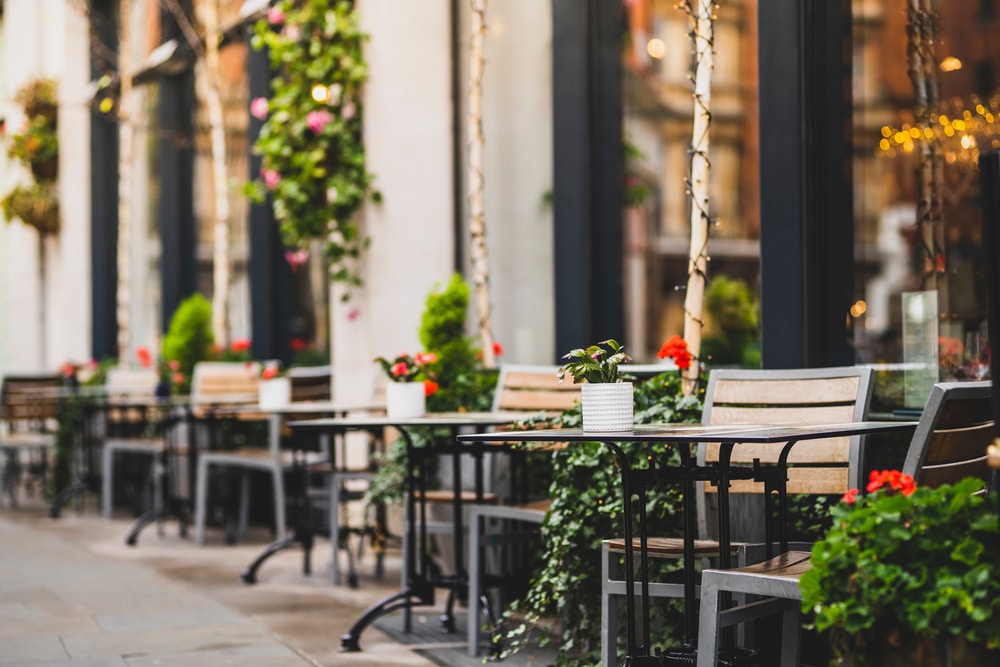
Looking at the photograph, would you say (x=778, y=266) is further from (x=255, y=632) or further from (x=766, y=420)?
(x=255, y=632)

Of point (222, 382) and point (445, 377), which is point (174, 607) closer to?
point (445, 377)

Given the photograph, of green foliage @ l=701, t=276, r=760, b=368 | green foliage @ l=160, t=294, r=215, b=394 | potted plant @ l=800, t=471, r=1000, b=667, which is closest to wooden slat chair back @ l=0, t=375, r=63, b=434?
green foliage @ l=160, t=294, r=215, b=394

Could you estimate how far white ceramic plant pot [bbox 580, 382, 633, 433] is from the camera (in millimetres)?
3613

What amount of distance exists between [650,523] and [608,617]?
1.79 feet

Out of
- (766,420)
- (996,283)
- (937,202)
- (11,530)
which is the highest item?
(937,202)

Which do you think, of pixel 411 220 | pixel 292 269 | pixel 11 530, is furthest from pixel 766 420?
pixel 11 530

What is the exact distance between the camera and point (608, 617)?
383 cm

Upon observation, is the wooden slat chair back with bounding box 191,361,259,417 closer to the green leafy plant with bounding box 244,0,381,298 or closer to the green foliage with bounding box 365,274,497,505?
the green leafy plant with bounding box 244,0,381,298

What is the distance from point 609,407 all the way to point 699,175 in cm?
164

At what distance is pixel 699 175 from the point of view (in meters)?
4.98

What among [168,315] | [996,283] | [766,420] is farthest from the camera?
[168,315]

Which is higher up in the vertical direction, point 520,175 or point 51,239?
point 51,239

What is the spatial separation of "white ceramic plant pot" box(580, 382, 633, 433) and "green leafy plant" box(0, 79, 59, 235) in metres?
11.8

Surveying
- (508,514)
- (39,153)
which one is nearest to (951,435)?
(508,514)
